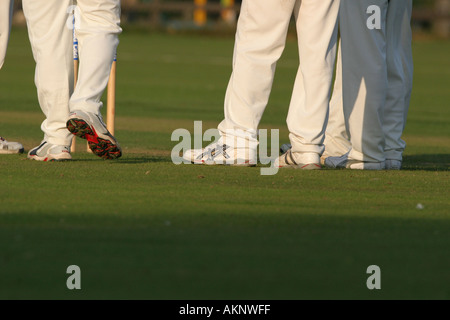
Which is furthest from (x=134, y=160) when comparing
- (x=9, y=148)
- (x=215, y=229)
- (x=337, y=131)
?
(x=215, y=229)

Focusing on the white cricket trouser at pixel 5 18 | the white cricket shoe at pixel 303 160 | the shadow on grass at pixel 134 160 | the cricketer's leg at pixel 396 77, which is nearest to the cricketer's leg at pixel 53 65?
the shadow on grass at pixel 134 160

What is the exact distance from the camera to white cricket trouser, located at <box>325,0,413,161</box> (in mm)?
6332

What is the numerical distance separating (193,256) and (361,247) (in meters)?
0.70

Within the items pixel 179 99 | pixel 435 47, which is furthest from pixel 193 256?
pixel 435 47

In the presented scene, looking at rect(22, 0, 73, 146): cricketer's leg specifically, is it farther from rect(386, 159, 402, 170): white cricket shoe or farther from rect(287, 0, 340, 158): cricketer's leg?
rect(386, 159, 402, 170): white cricket shoe

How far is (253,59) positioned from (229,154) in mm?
603

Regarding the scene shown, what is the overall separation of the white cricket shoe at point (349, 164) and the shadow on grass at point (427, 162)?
340 mm

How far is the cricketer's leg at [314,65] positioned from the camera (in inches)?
240

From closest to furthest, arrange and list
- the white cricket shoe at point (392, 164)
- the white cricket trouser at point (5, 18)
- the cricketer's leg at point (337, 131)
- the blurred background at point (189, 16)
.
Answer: the white cricket shoe at point (392, 164) < the white cricket trouser at point (5, 18) < the cricketer's leg at point (337, 131) < the blurred background at point (189, 16)

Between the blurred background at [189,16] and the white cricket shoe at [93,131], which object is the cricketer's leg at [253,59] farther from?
the blurred background at [189,16]

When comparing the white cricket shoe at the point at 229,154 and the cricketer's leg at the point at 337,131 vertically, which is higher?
the cricketer's leg at the point at 337,131

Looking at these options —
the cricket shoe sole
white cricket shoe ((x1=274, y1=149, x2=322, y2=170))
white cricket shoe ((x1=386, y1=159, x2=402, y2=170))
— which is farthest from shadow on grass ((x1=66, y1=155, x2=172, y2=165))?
white cricket shoe ((x1=386, y1=159, x2=402, y2=170))

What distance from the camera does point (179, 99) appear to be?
13547mm
